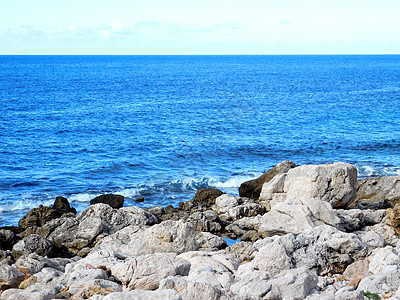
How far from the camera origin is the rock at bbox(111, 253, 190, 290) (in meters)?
14.8

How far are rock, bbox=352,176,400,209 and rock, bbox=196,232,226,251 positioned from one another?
1029cm

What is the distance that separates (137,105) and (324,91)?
4393 cm

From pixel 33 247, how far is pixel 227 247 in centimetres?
843

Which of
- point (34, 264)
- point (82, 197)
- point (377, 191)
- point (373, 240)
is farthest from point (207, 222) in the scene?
point (82, 197)

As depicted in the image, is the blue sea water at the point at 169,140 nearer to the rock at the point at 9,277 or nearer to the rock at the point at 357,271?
the rock at the point at 9,277

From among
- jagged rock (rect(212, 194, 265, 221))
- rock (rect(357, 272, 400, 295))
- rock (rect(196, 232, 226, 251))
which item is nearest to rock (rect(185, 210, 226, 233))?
jagged rock (rect(212, 194, 265, 221))

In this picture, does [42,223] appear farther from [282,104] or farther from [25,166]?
[282,104]

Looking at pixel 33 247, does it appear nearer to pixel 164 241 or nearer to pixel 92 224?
pixel 92 224

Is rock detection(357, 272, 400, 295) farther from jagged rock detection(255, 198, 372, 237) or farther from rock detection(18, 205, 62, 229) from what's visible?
rock detection(18, 205, 62, 229)

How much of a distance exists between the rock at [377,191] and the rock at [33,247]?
57.0 ft

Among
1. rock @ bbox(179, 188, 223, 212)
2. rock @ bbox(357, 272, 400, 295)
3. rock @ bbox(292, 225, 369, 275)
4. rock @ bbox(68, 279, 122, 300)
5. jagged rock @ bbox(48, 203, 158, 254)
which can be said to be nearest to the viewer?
rock @ bbox(357, 272, 400, 295)

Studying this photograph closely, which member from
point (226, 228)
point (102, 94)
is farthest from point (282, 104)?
point (226, 228)

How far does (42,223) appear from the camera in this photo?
2659 centimetres

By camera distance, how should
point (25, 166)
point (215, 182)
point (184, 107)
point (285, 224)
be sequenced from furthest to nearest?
1. point (184, 107)
2. point (25, 166)
3. point (215, 182)
4. point (285, 224)
